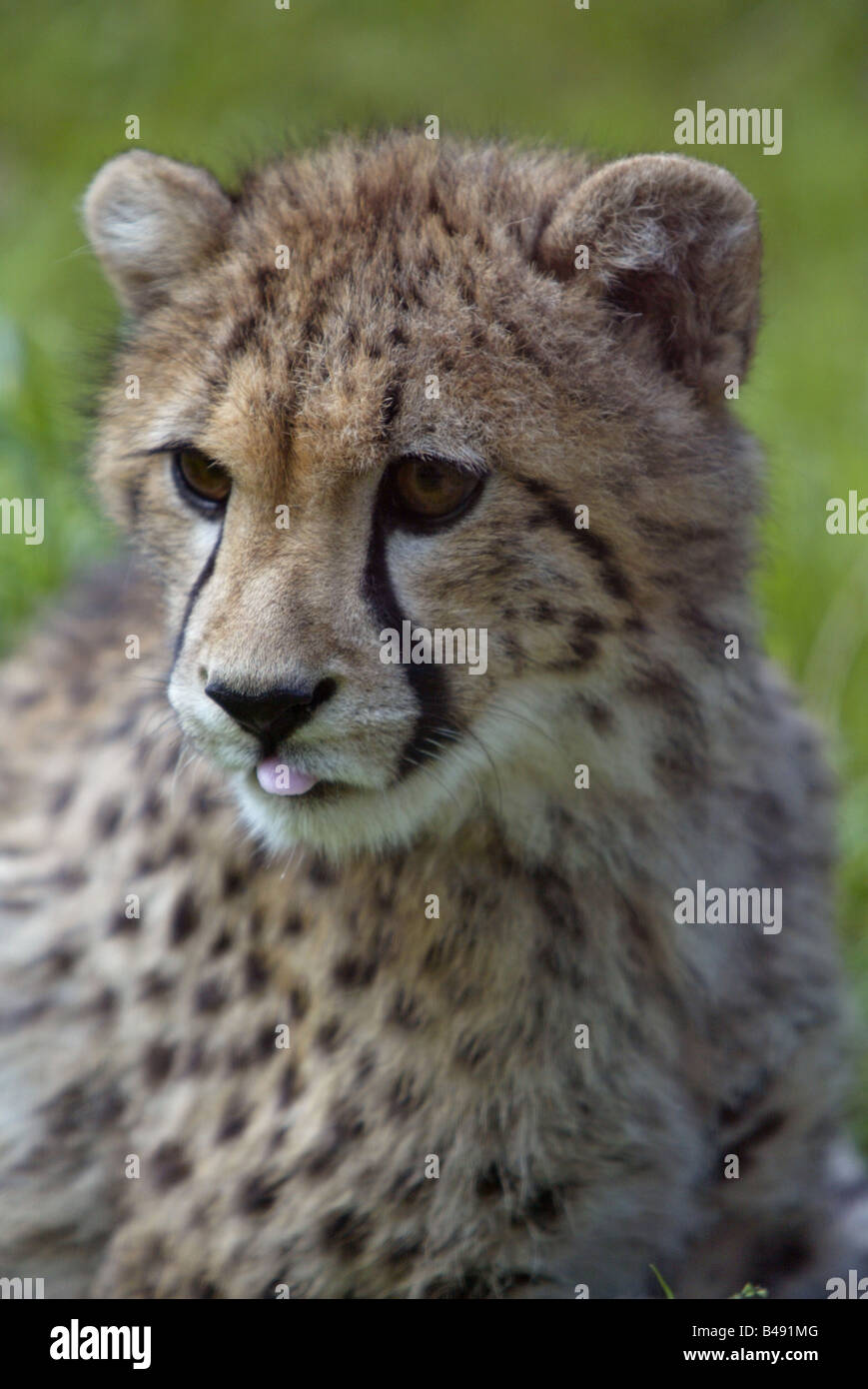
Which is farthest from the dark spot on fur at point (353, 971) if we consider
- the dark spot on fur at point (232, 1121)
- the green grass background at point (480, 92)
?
the green grass background at point (480, 92)

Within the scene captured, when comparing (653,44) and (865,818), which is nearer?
(865,818)

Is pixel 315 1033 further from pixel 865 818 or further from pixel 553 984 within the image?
pixel 865 818

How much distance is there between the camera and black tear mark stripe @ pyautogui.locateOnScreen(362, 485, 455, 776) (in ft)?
8.35

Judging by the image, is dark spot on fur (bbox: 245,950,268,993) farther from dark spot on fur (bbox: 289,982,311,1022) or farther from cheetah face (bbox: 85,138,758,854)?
cheetah face (bbox: 85,138,758,854)

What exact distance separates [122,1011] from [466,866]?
79 cm

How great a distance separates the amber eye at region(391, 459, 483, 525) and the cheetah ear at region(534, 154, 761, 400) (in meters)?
0.42

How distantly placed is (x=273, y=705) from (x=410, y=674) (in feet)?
0.69

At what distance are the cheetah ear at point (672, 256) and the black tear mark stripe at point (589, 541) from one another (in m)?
0.33

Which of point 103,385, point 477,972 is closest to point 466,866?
point 477,972

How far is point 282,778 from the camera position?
8.50ft

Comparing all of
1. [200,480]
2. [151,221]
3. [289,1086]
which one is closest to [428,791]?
[200,480]

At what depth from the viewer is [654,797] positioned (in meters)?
2.98

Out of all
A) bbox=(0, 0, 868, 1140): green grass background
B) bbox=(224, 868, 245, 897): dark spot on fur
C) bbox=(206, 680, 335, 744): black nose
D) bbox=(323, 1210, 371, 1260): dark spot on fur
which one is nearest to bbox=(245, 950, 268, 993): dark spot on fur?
bbox=(224, 868, 245, 897): dark spot on fur
